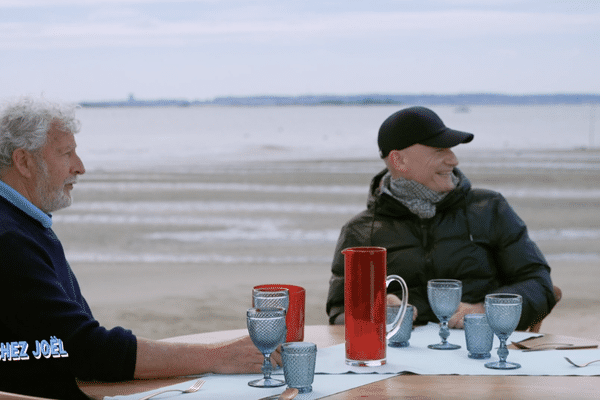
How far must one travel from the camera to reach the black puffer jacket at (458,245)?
9.54ft

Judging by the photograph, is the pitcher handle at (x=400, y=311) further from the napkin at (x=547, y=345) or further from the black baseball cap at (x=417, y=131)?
the black baseball cap at (x=417, y=131)

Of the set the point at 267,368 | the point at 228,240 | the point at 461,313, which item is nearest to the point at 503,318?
the point at 461,313

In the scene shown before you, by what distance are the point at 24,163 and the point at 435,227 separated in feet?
5.35

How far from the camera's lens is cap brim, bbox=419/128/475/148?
293 centimetres

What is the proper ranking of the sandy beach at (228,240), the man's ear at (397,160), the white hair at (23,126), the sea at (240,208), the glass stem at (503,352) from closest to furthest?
the glass stem at (503,352) < the white hair at (23,126) < the man's ear at (397,160) < the sandy beach at (228,240) < the sea at (240,208)

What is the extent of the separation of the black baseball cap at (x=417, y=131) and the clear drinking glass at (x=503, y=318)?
1106 millimetres

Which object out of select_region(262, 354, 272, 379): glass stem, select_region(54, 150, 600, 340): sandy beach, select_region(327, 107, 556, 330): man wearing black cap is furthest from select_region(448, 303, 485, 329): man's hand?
select_region(54, 150, 600, 340): sandy beach

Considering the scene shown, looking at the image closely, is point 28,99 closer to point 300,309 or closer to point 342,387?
point 300,309

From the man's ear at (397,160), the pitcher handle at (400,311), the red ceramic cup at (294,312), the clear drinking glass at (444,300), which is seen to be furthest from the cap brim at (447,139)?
the red ceramic cup at (294,312)

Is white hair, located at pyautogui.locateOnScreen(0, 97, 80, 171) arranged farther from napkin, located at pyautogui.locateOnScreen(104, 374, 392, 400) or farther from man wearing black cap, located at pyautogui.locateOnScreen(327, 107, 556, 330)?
man wearing black cap, located at pyautogui.locateOnScreen(327, 107, 556, 330)

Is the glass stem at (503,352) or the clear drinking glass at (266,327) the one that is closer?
A: the clear drinking glass at (266,327)

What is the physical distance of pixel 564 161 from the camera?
23.0 m

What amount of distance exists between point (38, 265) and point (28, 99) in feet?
1.76

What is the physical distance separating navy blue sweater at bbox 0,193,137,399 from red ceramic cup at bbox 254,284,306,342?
0.44 meters
